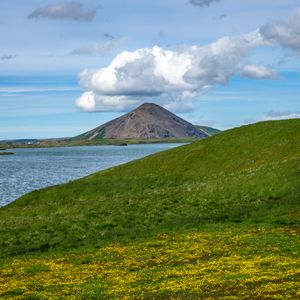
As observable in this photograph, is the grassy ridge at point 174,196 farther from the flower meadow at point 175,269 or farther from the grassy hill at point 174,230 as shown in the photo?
the flower meadow at point 175,269

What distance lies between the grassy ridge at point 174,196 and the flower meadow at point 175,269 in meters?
4.28

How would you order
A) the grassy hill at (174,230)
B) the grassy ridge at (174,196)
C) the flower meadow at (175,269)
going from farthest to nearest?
the grassy ridge at (174,196)
the grassy hill at (174,230)
the flower meadow at (175,269)

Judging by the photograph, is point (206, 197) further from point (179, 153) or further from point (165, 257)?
point (179, 153)

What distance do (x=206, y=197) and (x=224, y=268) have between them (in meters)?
27.2

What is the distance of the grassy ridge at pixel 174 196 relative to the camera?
44.5 meters

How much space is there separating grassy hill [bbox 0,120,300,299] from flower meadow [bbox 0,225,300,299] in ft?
0.24

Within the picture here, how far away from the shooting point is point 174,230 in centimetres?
4312

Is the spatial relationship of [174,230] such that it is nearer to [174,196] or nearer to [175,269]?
[175,269]

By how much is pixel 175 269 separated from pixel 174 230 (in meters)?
13.7

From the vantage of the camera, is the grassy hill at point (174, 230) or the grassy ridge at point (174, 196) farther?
the grassy ridge at point (174, 196)

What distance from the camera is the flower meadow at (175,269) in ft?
78.3

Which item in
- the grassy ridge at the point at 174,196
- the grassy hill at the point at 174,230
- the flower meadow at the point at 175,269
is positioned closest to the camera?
the flower meadow at the point at 175,269

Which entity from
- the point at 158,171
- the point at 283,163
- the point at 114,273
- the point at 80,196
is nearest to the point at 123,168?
the point at 158,171

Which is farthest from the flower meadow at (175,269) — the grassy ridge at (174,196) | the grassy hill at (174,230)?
the grassy ridge at (174,196)
